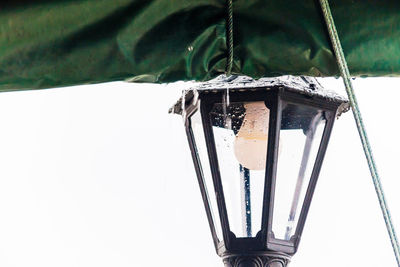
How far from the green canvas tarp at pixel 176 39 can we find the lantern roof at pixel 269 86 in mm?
1118

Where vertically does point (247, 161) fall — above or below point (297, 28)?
above

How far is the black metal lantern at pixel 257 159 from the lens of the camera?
314 centimetres

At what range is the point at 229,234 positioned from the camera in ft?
10.4

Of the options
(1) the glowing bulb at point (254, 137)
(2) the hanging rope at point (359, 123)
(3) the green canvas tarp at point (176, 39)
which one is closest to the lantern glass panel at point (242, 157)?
(1) the glowing bulb at point (254, 137)

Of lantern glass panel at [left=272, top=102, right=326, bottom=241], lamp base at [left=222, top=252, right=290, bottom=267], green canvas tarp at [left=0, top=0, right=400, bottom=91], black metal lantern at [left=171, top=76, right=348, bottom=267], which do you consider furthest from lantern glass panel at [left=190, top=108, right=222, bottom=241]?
green canvas tarp at [left=0, top=0, right=400, bottom=91]

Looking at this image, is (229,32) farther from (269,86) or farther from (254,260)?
(254,260)

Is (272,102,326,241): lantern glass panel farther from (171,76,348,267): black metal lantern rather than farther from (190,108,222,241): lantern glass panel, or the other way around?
(190,108,222,241): lantern glass panel

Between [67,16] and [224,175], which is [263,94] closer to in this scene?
[224,175]

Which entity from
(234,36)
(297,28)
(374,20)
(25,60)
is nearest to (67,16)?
(25,60)

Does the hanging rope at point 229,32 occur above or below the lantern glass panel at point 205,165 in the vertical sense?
below

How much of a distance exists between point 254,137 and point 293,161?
0.62ft

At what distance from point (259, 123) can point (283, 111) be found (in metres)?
0.10

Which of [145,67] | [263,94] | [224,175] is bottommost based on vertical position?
[145,67]

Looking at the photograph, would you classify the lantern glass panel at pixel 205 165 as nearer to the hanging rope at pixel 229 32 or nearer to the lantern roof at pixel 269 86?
the lantern roof at pixel 269 86
